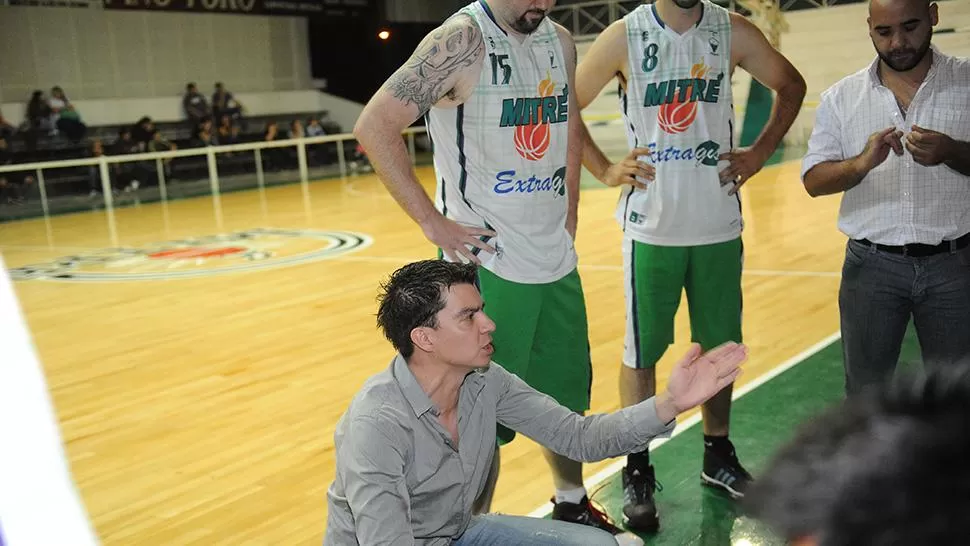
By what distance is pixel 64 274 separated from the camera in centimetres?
921

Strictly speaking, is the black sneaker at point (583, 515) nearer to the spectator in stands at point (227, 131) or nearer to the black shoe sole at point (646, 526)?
the black shoe sole at point (646, 526)

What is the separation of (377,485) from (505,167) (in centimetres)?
127

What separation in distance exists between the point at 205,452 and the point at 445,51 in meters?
2.28

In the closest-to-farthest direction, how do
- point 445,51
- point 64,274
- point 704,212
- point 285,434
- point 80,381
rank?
1. point 445,51
2. point 704,212
3. point 285,434
4. point 80,381
5. point 64,274

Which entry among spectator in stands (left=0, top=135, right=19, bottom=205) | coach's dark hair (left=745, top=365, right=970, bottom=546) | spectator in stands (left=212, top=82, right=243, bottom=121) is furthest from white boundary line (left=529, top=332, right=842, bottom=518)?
spectator in stands (left=212, top=82, right=243, bottom=121)

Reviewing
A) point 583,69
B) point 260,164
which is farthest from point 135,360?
point 260,164

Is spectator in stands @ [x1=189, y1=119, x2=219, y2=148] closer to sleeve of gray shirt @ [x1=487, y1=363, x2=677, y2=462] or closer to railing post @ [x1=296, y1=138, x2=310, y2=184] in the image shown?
railing post @ [x1=296, y1=138, x2=310, y2=184]

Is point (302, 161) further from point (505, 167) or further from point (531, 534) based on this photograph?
point (531, 534)

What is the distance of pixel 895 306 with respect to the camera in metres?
3.05

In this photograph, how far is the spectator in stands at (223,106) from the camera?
794 inches

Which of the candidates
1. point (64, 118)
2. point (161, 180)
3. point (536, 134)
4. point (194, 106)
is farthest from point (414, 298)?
point (194, 106)

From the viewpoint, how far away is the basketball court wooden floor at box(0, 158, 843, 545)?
3.87m

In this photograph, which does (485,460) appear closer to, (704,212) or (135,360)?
(704,212)

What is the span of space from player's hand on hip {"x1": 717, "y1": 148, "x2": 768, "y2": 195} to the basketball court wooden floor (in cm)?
111
